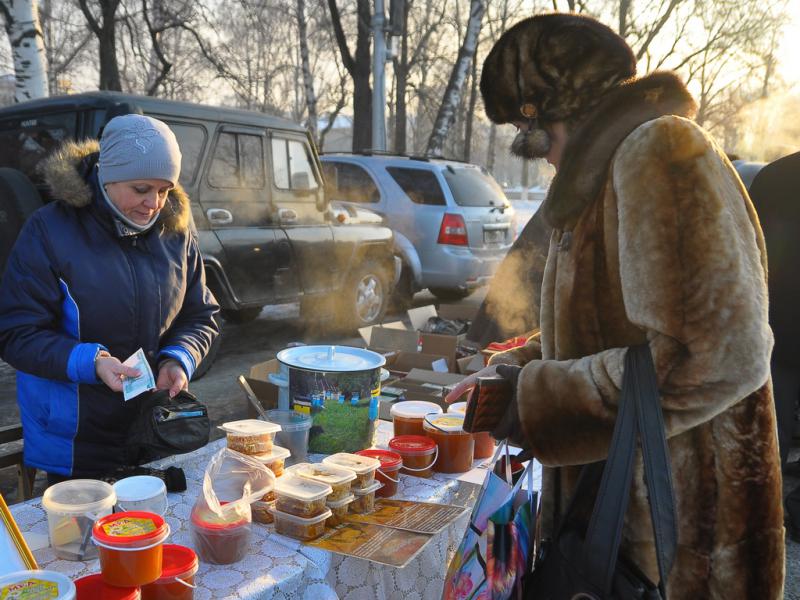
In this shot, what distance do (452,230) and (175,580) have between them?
766cm

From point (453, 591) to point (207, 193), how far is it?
4.89m

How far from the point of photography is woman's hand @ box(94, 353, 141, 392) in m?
A: 1.96

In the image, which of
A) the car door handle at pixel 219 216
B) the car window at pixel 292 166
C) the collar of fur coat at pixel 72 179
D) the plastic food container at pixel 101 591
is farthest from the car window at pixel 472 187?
the plastic food container at pixel 101 591

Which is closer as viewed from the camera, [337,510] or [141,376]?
[337,510]

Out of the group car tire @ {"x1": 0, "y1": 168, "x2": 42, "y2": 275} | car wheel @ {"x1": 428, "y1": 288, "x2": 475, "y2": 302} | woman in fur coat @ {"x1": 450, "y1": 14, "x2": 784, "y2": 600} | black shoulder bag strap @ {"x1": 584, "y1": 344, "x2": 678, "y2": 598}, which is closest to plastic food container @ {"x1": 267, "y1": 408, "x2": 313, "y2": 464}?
woman in fur coat @ {"x1": 450, "y1": 14, "x2": 784, "y2": 600}

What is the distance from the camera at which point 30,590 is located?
1147 millimetres

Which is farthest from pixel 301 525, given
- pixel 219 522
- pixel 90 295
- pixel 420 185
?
pixel 420 185

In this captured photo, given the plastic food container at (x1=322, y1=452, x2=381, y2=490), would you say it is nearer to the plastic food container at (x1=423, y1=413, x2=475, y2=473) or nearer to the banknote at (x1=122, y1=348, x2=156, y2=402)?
the plastic food container at (x1=423, y1=413, x2=475, y2=473)

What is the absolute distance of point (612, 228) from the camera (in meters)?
1.40

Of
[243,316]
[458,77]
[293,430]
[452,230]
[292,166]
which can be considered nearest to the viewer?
[293,430]

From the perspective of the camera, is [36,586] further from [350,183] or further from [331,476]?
[350,183]

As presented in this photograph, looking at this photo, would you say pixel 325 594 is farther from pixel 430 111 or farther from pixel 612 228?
pixel 430 111

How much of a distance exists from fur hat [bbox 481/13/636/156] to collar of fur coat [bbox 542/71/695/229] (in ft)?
0.21

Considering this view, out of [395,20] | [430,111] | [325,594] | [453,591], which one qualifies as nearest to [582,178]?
Result: [453,591]
